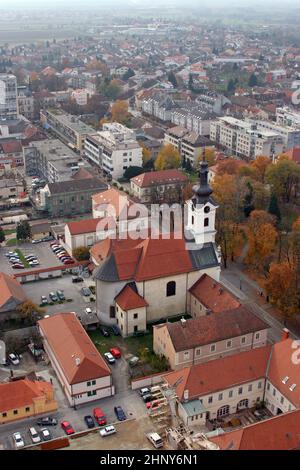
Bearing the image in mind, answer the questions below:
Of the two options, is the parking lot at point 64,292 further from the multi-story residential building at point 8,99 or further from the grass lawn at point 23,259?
the multi-story residential building at point 8,99

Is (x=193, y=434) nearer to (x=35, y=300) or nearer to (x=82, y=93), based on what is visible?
(x=35, y=300)

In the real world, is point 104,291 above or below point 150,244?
below

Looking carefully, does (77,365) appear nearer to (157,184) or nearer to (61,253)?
(61,253)

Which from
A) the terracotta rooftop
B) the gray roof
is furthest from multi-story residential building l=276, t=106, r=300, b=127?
the terracotta rooftop

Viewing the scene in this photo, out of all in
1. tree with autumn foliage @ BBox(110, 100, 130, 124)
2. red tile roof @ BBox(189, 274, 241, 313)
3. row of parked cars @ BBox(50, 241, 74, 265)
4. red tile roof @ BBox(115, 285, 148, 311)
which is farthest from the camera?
tree with autumn foliage @ BBox(110, 100, 130, 124)

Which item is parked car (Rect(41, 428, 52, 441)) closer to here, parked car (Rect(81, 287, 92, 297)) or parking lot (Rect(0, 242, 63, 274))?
parked car (Rect(81, 287, 92, 297))
